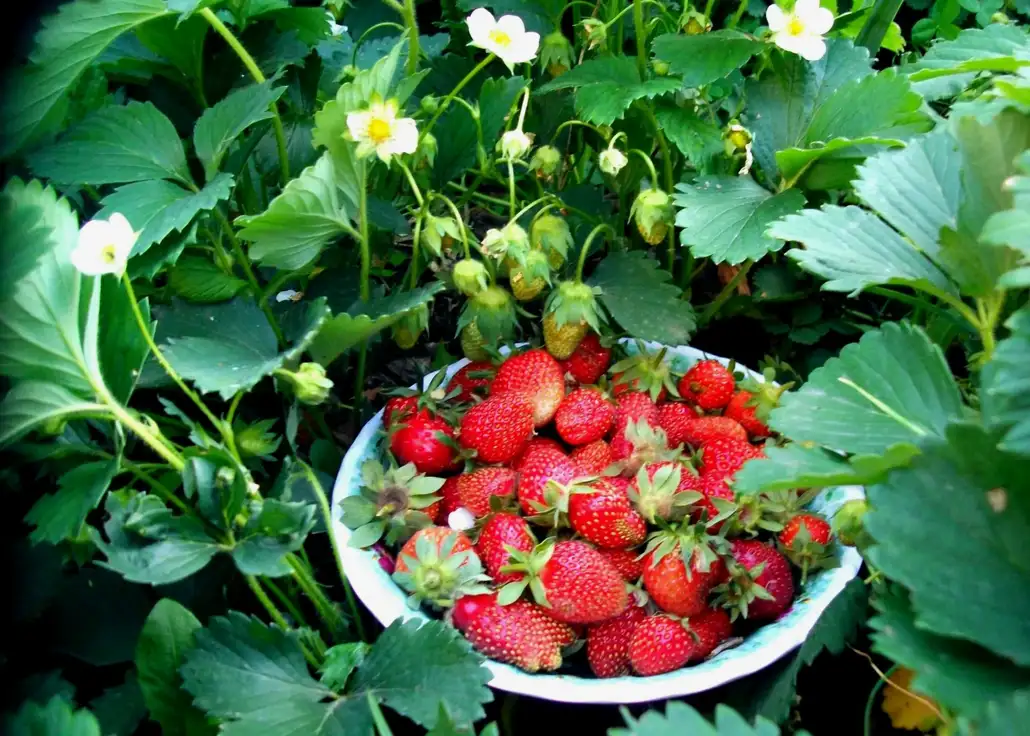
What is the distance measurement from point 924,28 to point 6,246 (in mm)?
1384

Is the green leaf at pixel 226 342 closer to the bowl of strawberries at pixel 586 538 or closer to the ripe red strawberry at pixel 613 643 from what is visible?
the bowl of strawberries at pixel 586 538

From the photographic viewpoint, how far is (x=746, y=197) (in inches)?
32.2

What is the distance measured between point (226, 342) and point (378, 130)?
23 cm

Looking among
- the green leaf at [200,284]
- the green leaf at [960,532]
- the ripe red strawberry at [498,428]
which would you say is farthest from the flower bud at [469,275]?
the green leaf at [960,532]

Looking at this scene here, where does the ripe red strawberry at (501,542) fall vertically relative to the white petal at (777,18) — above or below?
below

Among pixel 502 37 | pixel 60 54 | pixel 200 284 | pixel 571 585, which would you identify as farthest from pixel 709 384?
pixel 60 54

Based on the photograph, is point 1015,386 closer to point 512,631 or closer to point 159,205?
point 512,631

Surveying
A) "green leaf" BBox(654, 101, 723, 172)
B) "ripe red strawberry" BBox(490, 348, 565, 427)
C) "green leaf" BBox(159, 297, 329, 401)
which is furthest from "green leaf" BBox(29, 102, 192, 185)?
"green leaf" BBox(654, 101, 723, 172)

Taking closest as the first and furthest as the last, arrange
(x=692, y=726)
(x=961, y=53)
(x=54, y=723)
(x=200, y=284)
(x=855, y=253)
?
(x=692, y=726), (x=54, y=723), (x=855, y=253), (x=200, y=284), (x=961, y=53)

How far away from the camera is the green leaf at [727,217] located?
0.76 metres

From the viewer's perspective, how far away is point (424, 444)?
2.45 ft

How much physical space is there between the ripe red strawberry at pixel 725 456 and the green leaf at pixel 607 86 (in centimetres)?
32

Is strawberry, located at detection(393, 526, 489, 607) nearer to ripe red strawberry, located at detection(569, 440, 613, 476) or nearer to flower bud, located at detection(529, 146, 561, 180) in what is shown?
ripe red strawberry, located at detection(569, 440, 613, 476)

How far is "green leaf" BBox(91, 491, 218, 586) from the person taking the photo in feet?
1.68
